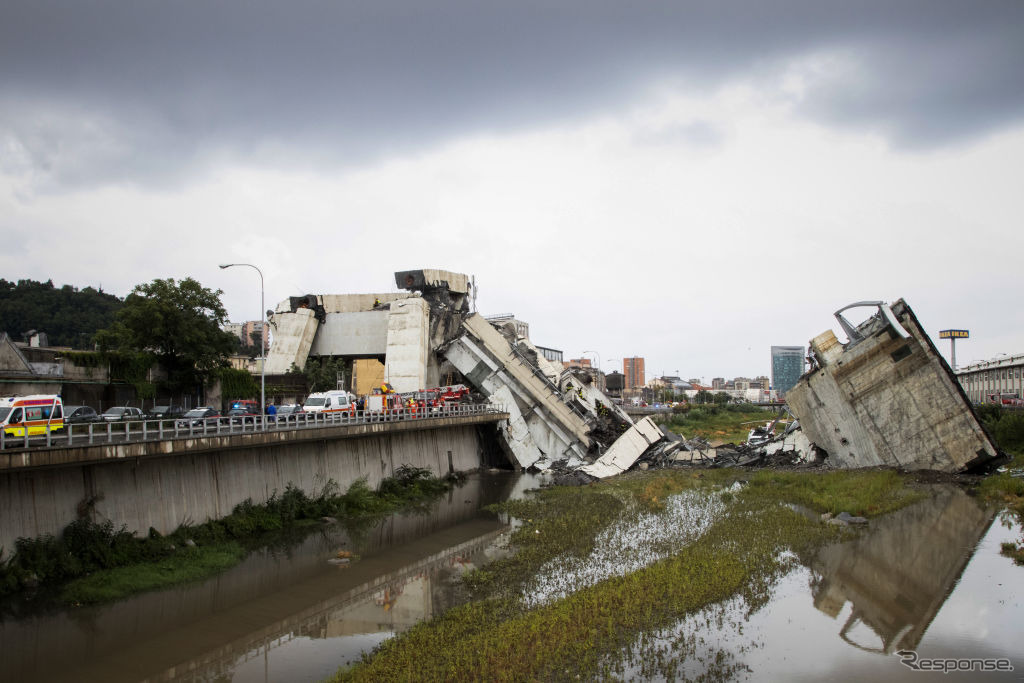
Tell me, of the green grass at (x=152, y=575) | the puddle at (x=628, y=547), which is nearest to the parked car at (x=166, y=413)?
the green grass at (x=152, y=575)

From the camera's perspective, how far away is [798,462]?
42.8 meters

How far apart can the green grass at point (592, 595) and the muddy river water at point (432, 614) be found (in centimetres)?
67

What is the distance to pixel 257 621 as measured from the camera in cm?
1597

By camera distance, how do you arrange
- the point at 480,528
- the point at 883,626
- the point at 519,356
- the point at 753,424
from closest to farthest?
the point at 883,626 < the point at 480,528 < the point at 519,356 < the point at 753,424

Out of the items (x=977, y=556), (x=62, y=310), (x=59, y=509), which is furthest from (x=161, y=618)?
(x=62, y=310)

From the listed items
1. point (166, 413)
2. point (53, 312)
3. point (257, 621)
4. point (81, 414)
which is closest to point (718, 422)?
point (166, 413)

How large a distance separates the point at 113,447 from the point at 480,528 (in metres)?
13.5

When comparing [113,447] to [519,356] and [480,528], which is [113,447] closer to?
[480,528]

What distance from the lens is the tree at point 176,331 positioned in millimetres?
38594

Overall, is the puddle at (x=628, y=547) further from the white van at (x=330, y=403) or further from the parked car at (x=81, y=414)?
the parked car at (x=81, y=414)

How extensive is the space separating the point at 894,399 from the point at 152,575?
34608 millimetres

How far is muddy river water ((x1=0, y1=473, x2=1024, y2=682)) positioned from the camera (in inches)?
520

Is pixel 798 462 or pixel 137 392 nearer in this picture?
pixel 137 392

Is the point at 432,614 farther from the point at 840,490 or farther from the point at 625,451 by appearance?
the point at 625,451
